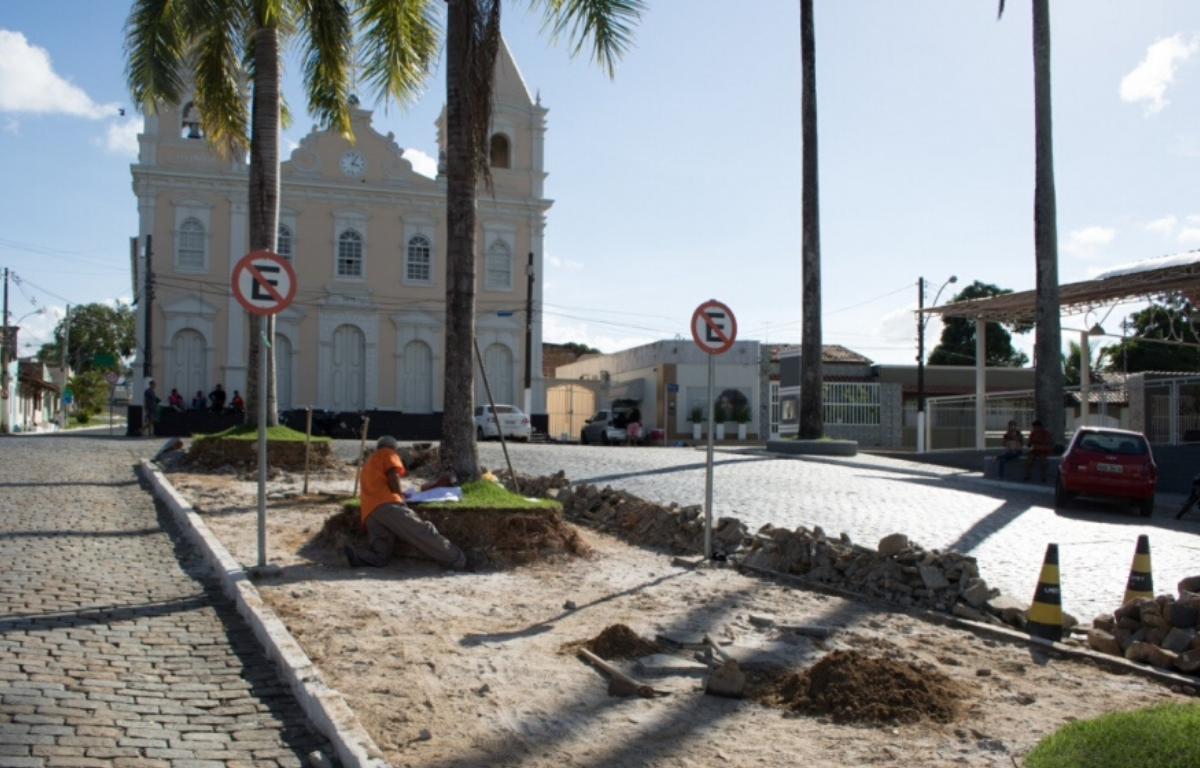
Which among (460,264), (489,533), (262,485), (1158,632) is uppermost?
(460,264)

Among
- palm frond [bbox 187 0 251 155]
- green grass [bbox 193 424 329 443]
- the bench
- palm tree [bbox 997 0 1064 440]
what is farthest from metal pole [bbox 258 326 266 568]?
palm tree [bbox 997 0 1064 440]

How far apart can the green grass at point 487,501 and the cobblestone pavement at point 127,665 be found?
2.24m

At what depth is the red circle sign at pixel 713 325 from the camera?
35.6 feet

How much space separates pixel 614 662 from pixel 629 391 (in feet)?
148


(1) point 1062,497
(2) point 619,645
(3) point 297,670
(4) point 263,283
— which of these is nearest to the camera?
(3) point 297,670

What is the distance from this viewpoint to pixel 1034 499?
18.2m

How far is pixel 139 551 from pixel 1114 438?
1436 cm

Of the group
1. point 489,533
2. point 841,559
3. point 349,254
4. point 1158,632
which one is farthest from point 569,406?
point 1158,632

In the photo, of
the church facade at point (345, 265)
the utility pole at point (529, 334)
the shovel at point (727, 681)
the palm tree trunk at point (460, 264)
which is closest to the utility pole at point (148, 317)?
the church facade at point (345, 265)

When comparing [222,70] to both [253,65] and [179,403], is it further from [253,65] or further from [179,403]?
[179,403]

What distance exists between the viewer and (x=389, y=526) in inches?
379

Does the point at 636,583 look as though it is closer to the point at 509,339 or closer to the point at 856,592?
the point at 856,592

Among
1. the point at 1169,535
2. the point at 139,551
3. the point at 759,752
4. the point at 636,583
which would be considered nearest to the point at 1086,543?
the point at 1169,535

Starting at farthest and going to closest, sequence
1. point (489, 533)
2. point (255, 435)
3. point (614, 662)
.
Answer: point (255, 435), point (489, 533), point (614, 662)
